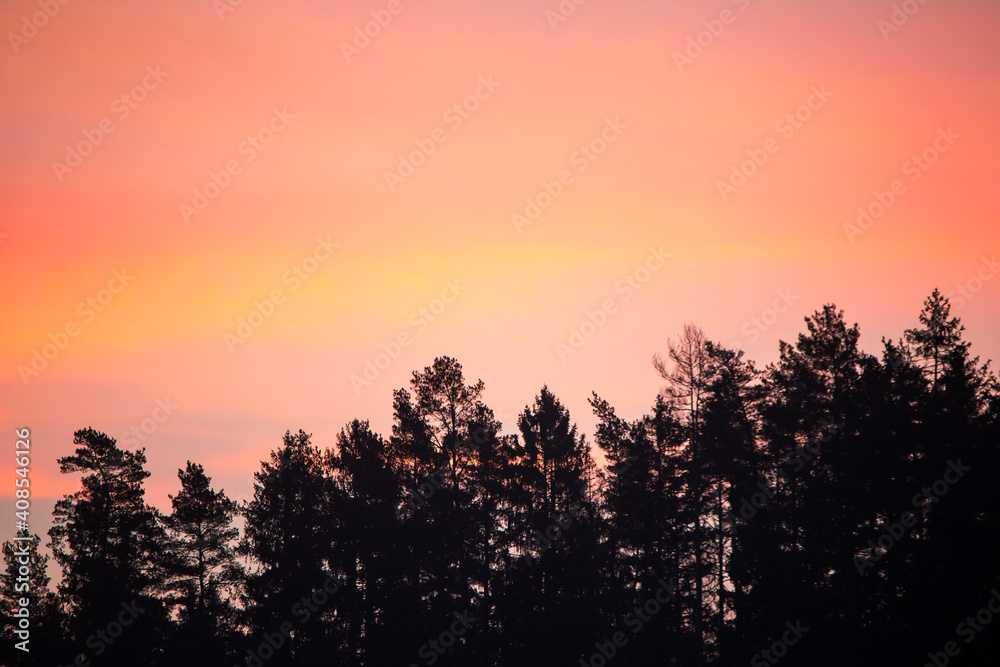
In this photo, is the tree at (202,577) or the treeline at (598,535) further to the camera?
the tree at (202,577)

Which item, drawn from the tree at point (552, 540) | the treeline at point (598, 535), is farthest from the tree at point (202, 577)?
the tree at point (552, 540)

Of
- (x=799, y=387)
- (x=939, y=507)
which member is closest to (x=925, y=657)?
(x=939, y=507)

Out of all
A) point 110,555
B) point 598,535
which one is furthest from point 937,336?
point 110,555

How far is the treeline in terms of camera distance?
4162 cm

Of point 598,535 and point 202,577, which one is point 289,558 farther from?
point 598,535

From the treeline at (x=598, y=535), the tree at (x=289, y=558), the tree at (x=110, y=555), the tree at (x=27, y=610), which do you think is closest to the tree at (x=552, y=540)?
the treeline at (x=598, y=535)

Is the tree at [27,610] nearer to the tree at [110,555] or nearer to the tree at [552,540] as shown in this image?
the tree at [110,555]

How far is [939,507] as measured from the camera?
4106 centimetres

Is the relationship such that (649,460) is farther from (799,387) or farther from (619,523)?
(799,387)

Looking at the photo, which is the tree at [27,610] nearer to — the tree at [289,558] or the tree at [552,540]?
the tree at [289,558]

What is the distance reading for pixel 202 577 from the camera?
53906mm

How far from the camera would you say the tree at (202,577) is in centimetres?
5341

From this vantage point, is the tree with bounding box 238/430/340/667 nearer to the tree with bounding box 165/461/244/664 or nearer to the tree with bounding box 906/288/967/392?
the tree with bounding box 165/461/244/664

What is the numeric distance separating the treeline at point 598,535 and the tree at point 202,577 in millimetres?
121
